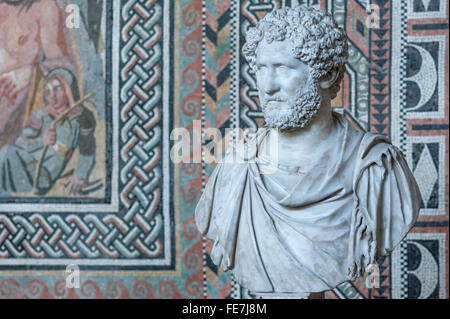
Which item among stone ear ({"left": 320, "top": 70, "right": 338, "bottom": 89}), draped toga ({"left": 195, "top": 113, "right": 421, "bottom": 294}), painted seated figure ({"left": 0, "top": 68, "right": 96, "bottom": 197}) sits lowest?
draped toga ({"left": 195, "top": 113, "right": 421, "bottom": 294})

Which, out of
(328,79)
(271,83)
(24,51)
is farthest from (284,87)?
(24,51)

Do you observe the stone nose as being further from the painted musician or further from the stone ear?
the painted musician

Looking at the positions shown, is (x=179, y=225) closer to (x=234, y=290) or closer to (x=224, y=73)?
(x=234, y=290)

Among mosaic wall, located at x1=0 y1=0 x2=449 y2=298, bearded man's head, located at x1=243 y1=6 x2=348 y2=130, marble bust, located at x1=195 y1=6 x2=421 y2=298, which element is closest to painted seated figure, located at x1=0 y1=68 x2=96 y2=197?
mosaic wall, located at x1=0 y1=0 x2=449 y2=298

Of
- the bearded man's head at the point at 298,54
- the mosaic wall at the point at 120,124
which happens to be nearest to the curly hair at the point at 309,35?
the bearded man's head at the point at 298,54

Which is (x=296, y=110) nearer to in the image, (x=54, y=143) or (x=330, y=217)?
(x=330, y=217)

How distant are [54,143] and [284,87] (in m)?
1.82

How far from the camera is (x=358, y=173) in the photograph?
227 cm

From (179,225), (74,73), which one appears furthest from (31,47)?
(179,225)

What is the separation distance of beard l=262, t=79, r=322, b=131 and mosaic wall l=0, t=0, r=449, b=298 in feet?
4.32

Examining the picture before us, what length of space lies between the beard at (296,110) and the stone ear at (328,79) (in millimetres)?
34

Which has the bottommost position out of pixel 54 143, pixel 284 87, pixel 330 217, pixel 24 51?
pixel 330 217

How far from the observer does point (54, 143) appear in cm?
371

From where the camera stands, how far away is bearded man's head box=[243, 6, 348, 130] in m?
2.18
